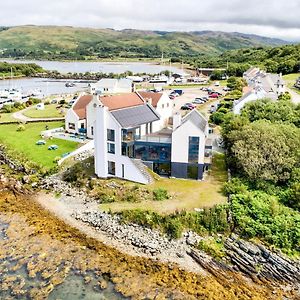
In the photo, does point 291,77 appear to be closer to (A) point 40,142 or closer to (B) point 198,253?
(A) point 40,142

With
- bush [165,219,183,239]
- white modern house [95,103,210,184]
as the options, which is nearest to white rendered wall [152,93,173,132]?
white modern house [95,103,210,184]

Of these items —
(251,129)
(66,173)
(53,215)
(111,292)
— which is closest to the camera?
(111,292)

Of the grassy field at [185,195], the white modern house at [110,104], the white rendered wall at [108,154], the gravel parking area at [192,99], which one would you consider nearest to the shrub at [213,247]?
the grassy field at [185,195]

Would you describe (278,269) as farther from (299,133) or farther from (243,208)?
(299,133)

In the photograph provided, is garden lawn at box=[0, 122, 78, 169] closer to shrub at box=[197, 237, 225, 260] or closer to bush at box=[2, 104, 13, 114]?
bush at box=[2, 104, 13, 114]

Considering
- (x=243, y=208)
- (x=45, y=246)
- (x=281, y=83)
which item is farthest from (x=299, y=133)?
(x=281, y=83)

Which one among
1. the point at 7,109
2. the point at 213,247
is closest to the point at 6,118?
the point at 7,109
